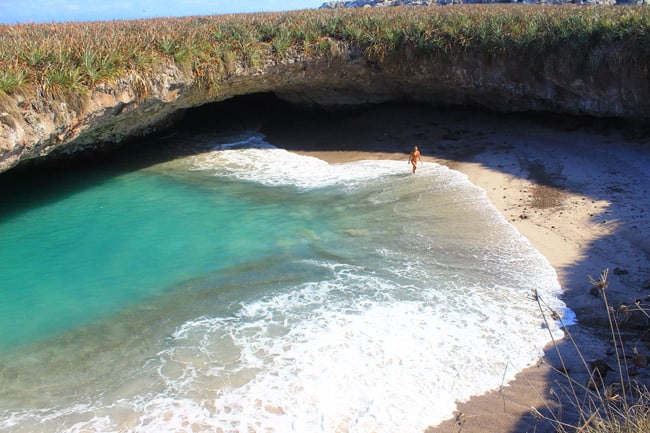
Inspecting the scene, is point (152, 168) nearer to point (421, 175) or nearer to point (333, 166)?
point (333, 166)

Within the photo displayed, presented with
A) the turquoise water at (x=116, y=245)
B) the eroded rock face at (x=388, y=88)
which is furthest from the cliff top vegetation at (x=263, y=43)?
the turquoise water at (x=116, y=245)

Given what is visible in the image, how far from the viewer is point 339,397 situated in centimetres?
682

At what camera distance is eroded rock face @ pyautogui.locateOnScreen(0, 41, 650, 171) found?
46.2ft

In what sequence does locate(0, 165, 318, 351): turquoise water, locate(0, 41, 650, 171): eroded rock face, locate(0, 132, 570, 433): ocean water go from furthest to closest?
locate(0, 41, 650, 171): eroded rock face
locate(0, 165, 318, 351): turquoise water
locate(0, 132, 570, 433): ocean water

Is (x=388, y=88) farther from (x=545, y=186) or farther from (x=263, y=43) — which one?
(x=545, y=186)

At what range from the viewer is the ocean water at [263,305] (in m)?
6.83

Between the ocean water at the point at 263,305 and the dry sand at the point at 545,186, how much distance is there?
1.14 ft

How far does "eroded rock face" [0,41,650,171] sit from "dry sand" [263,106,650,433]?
2.45 ft

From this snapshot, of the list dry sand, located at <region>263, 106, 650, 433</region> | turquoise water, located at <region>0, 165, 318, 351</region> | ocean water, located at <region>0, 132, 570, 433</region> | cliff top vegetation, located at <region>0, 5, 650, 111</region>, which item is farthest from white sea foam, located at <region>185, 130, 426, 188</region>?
cliff top vegetation, located at <region>0, 5, 650, 111</region>

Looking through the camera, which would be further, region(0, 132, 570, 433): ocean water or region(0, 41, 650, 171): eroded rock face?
region(0, 41, 650, 171): eroded rock face

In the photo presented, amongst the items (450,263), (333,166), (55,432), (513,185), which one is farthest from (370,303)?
(333,166)

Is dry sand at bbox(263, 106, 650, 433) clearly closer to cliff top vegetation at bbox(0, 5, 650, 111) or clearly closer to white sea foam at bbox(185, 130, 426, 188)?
white sea foam at bbox(185, 130, 426, 188)

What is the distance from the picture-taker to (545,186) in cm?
1369

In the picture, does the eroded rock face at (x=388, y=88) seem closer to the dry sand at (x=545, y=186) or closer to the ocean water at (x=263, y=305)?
the dry sand at (x=545, y=186)
